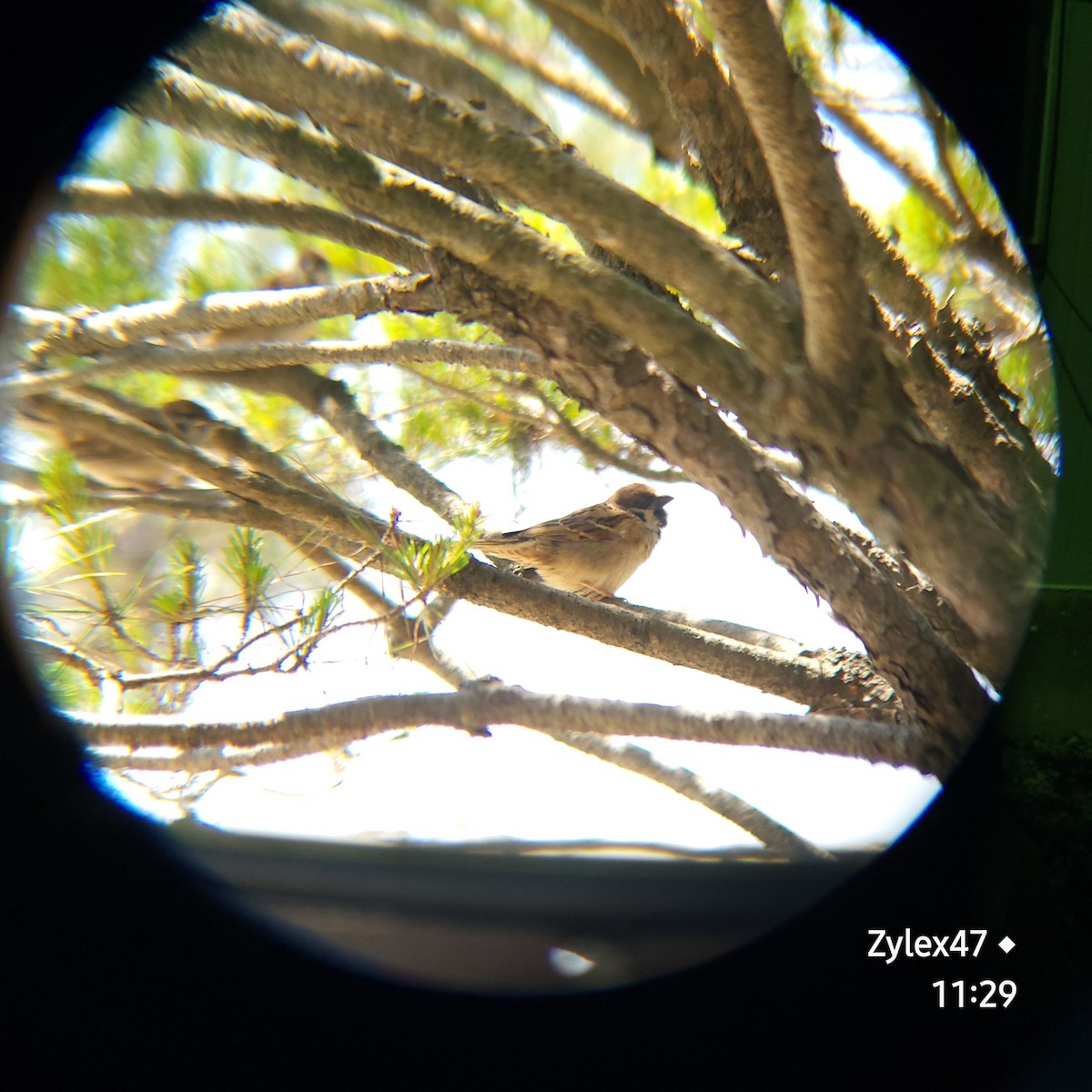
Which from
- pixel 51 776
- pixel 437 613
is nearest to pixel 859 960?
pixel 437 613

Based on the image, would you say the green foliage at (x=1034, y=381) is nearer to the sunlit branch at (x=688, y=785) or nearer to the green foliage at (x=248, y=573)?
the sunlit branch at (x=688, y=785)

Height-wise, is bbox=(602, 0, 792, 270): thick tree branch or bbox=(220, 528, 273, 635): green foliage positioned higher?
bbox=(602, 0, 792, 270): thick tree branch

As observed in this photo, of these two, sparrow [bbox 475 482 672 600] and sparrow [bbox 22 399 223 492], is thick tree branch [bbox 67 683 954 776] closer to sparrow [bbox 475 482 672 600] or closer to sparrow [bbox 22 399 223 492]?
sparrow [bbox 22 399 223 492]

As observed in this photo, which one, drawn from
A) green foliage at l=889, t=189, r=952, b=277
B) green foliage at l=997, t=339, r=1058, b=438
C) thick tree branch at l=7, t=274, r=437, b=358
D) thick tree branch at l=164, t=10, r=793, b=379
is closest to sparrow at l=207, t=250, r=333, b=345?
thick tree branch at l=7, t=274, r=437, b=358

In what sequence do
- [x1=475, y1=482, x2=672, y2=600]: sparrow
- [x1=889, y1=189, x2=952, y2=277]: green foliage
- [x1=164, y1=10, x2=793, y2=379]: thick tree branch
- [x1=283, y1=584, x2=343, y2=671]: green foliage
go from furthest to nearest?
[x1=475, y1=482, x2=672, y2=600]: sparrow, [x1=889, y1=189, x2=952, y2=277]: green foliage, [x1=283, y1=584, x2=343, y2=671]: green foliage, [x1=164, y1=10, x2=793, y2=379]: thick tree branch

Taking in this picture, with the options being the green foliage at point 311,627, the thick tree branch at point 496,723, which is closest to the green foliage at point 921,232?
the thick tree branch at point 496,723

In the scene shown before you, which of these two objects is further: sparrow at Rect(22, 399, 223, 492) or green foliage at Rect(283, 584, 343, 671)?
sparrow at Rect(22, 399, 223, 492)

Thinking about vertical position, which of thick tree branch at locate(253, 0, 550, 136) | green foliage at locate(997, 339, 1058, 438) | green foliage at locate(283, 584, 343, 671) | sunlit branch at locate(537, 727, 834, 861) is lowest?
sunlit branch at locate(537, 727, 834, 861)

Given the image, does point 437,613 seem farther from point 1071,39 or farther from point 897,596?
point 1071,39

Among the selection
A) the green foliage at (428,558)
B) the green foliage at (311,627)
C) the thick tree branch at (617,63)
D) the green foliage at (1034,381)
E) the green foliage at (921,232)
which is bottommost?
the green foliage at (311,627)
